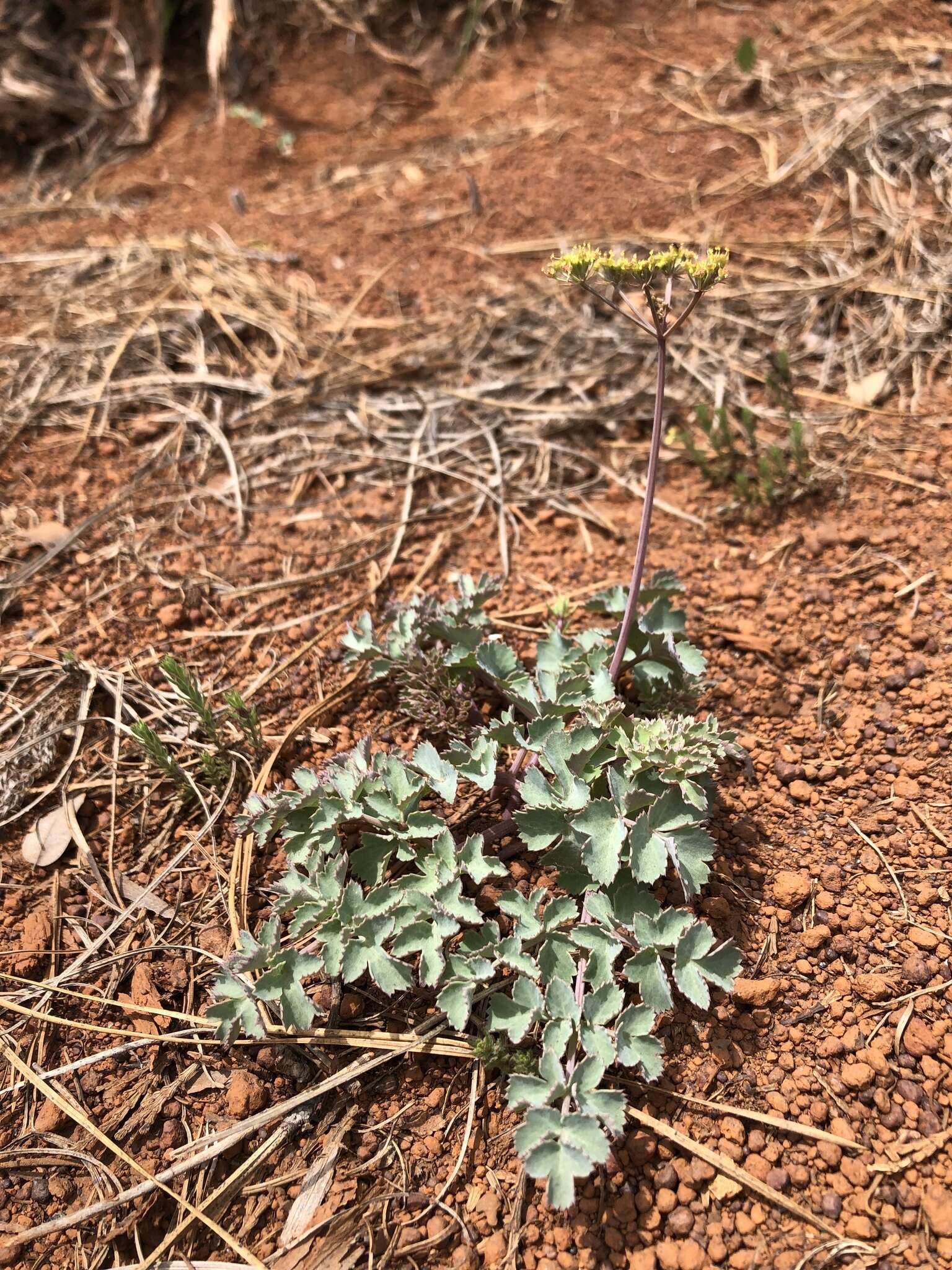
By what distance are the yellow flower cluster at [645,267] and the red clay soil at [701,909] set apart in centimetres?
112

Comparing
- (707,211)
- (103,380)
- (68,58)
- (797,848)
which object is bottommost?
(797,848)

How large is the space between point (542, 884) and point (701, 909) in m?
0.40

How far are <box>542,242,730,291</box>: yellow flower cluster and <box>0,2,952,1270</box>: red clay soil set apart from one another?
3.68 ft

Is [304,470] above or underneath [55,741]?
above

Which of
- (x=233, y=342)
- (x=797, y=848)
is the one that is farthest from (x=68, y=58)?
(x=797, y=848)

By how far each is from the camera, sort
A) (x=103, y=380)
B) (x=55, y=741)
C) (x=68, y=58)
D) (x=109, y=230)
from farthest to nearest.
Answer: (x=68, y=58), (x=109, y=230), (x=103, y=380), (x=55, y=741)

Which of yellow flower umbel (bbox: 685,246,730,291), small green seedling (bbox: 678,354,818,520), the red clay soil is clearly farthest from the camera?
small green seedling (bbox: 678,354,818,520)

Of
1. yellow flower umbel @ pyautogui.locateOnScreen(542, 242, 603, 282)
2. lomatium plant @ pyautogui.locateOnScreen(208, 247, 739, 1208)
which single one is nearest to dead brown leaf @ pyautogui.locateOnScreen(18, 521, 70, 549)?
lomatium plant @ pyautogui.locateOnScreen(208, 247, 739, 1208)

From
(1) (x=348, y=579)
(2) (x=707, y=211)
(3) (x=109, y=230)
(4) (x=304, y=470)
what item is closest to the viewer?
(1) (x=348, y=579)

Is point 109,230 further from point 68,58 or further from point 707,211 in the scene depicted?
point 707,211

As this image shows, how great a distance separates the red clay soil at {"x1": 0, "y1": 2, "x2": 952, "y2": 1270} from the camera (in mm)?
1762

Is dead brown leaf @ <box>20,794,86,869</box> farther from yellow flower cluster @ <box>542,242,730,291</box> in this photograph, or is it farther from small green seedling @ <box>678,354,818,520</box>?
small green seedling @ <box>678,354,818,520</box>

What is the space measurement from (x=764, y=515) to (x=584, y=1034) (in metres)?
1.99

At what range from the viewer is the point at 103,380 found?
3.57 metres
